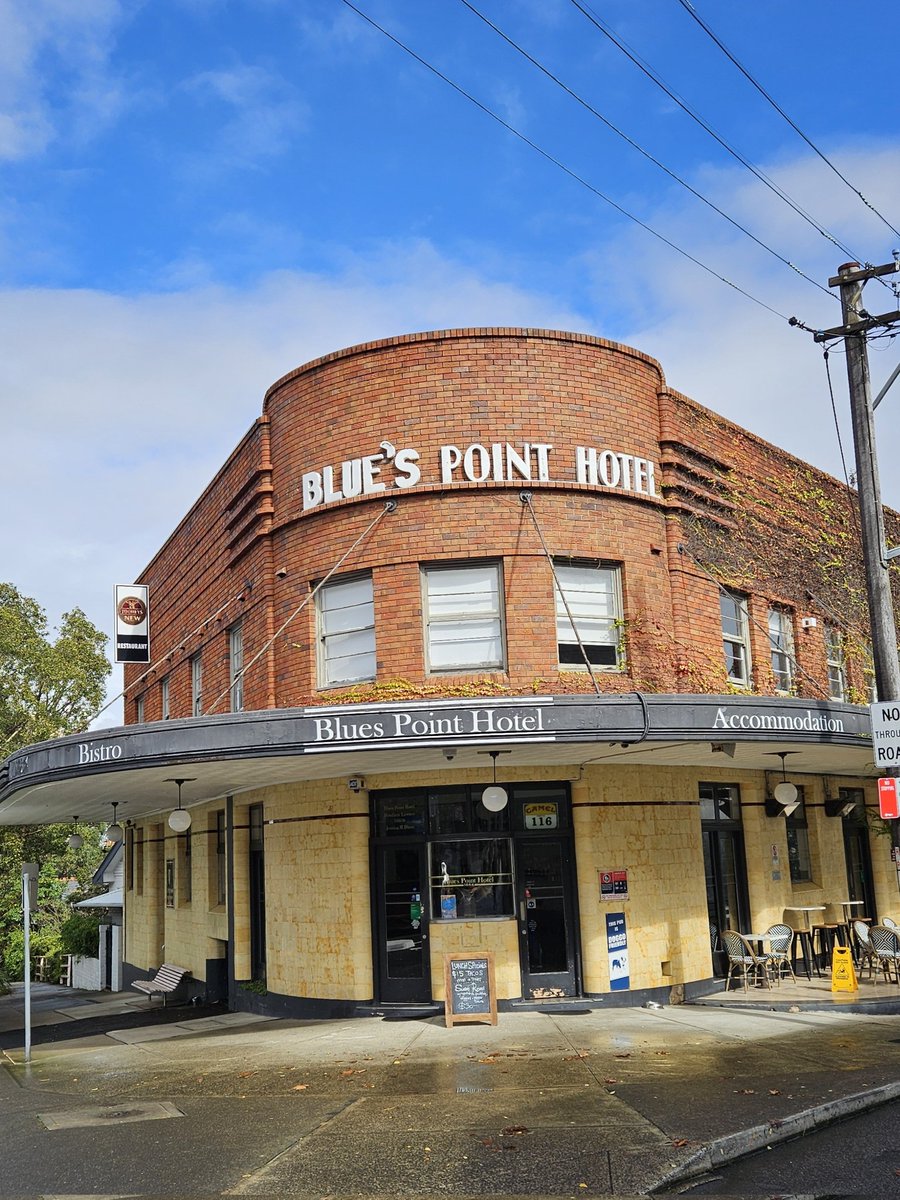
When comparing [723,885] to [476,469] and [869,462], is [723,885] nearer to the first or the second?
[869,462]

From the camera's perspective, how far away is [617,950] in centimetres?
1536

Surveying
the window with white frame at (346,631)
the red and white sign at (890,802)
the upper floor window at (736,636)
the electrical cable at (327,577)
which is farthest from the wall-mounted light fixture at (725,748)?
the electrical cable at (327,577)

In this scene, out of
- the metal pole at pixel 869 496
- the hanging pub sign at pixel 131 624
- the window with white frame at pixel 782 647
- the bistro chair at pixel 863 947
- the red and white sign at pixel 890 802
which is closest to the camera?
the red and white sign at pixel 890 802

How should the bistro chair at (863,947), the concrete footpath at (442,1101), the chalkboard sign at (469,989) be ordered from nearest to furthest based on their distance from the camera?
1. the concrete footpath at (442,1101)
2. the chalkboard sign at (469,989)
3. the bistro chair at (863,947)

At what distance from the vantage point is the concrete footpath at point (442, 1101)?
819cm

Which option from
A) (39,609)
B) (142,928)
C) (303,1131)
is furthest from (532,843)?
(39,609)

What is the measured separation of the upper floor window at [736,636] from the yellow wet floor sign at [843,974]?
167 inches

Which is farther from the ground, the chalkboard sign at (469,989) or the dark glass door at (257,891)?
the dark glass door at (257,891)

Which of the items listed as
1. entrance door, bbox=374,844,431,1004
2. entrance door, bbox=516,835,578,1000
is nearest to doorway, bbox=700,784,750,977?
entrance door, bbox=516,835,578,1000

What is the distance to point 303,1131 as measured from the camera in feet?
30.9

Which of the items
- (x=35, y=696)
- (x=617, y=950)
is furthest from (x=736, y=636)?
(x=35, y=696)

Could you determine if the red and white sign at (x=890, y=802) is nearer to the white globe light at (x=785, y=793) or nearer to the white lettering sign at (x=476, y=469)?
the white globe light at (x=785, y=793)

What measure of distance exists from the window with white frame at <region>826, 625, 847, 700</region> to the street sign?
8128 millimetres

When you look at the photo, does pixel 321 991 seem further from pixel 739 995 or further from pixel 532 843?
pixel 739 995
